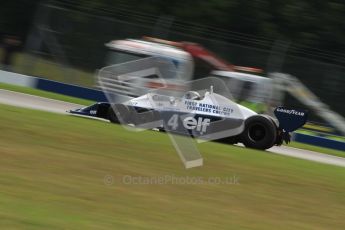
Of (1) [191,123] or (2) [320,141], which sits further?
(2) [320,141]

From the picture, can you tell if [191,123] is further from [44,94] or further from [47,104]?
[44,94]

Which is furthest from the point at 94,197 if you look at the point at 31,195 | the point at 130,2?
the point at 130,2

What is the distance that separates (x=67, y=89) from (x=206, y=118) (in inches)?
336

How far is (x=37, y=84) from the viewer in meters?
20.7

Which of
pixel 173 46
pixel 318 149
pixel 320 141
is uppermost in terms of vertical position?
pixel 173 46

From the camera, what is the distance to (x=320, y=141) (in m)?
19.2

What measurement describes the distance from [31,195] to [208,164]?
3359 mm

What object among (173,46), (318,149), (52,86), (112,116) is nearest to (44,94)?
(52,86)

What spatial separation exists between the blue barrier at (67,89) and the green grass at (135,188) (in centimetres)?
973

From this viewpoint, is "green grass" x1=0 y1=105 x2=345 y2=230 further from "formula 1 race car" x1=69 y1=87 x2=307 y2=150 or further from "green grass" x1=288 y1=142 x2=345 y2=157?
"green grass" x1=288 y1=142 x2=345 y2=157

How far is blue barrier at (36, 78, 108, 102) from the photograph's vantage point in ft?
66.7

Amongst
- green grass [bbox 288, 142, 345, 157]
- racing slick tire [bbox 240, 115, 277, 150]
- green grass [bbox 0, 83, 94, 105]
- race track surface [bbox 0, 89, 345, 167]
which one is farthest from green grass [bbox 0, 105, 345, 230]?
green grass [bbox 0, 83, 94, 105]

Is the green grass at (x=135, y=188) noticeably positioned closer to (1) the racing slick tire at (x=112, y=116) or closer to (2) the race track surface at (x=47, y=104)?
(1) the racing slick tire at (x=112, y=116)

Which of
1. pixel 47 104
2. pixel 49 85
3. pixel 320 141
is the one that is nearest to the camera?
pixel 47 104
